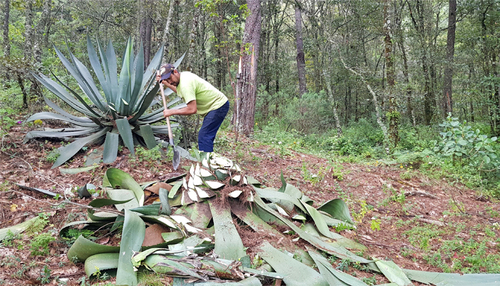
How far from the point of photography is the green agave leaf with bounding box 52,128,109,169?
3.83 metres

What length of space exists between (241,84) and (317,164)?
231 centimetres

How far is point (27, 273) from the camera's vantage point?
204cm

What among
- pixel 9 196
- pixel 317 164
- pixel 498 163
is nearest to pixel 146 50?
pixel 317 164

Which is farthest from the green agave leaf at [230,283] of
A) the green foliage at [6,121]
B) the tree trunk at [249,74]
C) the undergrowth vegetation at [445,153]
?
the tree trunk at [249,74]

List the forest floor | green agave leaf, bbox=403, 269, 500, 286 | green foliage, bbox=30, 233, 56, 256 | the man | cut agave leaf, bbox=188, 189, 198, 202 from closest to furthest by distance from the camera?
1. green foliage, bbox=30, 233, 56, 256
2. the forest floor
3. green agave leaf, bbox=403, 269, 500, 286
4. cut agave leaf, bbox=188, 189, 198, 202
5. the man

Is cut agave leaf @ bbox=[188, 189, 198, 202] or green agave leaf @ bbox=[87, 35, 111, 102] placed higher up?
green agave leaf @ bbox=[87, 35, 111, 102]

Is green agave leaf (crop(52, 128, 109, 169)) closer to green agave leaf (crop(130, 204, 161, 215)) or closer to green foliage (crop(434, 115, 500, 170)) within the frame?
green agave leaf (crop(130, 204, 161, 215))

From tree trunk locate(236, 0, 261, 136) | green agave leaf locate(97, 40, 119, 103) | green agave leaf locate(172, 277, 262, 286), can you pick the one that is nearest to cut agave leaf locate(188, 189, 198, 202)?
green agave leaf locate(172, 277, 262, 286)

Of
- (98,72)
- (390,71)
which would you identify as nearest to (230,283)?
(98,72)

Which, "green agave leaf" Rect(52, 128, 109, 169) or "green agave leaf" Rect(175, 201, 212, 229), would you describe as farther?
"green agave leaf" Rect(52, 128, 109, 169)

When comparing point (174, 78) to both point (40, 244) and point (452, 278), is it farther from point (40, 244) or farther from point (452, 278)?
point (452, 278)

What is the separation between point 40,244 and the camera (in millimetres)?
2271

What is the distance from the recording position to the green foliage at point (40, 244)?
224cm

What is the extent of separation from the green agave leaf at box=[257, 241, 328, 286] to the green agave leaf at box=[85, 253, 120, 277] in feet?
3.30
